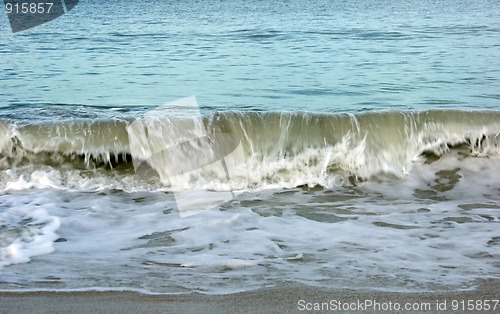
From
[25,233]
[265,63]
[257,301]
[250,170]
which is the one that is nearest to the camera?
[257,301]

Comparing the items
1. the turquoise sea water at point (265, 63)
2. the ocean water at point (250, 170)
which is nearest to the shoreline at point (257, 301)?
the ocean water at point (250, 170)

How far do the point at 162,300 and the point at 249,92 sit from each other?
711 centimetres

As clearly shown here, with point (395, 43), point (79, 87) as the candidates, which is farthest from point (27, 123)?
point (395, 43)

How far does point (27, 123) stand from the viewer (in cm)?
779

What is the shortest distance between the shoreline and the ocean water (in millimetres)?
123

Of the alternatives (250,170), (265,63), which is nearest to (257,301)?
(250,170)

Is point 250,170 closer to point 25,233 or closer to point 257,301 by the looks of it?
point 25,233

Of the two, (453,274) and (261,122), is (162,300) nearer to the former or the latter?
(453,274)

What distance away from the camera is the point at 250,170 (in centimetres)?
673

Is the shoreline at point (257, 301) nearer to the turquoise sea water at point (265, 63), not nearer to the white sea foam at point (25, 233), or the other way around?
the white sea foam at point (25, 233)

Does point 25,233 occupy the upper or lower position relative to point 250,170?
upper

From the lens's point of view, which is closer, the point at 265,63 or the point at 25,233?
the point at 25,233

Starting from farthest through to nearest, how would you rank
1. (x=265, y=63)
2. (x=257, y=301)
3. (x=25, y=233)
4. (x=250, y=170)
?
(x=265, y=63)
(x=250, y=170)
(x=25, y=233)
(x=257, y=301)

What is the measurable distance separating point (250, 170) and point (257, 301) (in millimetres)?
3379
